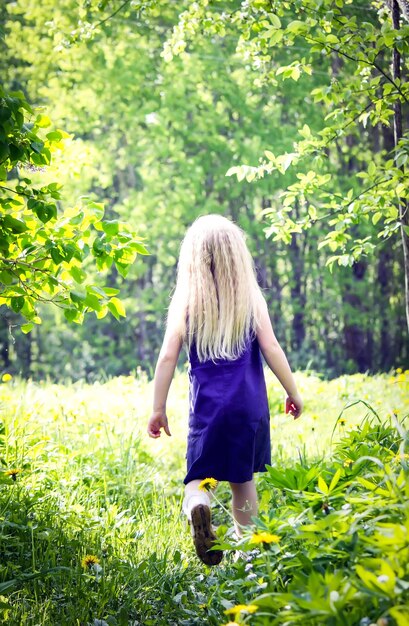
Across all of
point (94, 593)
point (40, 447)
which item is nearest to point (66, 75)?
point (40, 447)

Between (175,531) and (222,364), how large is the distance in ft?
3.08

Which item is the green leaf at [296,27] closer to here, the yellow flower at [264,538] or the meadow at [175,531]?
the meadow at [175,531]

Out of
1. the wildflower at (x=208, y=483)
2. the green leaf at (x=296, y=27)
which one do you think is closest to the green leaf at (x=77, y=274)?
the wildflower at (x=208, y=483)

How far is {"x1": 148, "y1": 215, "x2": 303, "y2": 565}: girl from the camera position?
10.2ft

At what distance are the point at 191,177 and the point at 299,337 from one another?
2871 millimetres

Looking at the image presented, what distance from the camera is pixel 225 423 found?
122 inches

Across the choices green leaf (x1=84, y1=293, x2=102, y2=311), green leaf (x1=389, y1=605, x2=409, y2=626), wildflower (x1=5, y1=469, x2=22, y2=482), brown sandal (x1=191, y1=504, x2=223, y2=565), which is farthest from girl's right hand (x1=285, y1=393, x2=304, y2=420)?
green leaf (x1=389, y1=605, x2=409, y2=626)

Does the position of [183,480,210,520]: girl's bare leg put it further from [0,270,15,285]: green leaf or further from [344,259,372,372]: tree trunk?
[344,259,372,372]: tree trunk

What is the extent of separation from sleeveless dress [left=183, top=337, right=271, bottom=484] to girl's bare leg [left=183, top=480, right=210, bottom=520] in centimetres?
7

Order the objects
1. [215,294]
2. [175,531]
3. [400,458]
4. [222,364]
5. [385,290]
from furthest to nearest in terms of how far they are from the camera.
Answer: [385,290] < [175,531] < [215,294] < [222,364] < [400,458]

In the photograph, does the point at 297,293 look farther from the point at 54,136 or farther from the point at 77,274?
the point at 54,136

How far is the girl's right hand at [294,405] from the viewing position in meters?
3.29

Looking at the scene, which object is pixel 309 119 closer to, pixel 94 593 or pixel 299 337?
pixel 299 337

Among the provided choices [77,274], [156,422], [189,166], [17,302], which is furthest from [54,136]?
[189,166]
